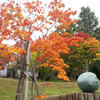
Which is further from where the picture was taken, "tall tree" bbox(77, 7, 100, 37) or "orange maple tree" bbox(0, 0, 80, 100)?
"tall tree" bbox(77, 7, 100, 37)

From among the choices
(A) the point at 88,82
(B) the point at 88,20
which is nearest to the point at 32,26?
(A) the point at 88,82

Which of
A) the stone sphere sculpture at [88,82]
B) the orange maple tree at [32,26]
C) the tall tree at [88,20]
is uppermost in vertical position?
the tall tree at [88,20]

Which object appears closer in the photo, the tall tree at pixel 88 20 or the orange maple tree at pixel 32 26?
the orange maple tree at pixel 32 26

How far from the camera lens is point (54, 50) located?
423cm

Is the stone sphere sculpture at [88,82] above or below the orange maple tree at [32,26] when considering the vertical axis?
below

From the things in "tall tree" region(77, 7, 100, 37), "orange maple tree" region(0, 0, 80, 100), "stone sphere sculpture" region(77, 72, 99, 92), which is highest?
"tall tree" region(77, 7, 100, 37)

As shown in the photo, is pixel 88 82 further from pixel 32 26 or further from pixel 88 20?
pixel 88 20

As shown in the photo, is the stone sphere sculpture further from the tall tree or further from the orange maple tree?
the tall tree

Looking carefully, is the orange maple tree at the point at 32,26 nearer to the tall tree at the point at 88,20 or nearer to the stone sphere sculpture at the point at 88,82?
the stone sphere sculpture at the point at 88,82

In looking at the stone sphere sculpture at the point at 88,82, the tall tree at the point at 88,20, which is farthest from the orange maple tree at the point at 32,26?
the tall tree at the point at 88,20

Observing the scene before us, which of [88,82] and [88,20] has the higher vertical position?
[88,20]

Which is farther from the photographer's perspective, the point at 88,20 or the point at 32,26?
the point at 88,20

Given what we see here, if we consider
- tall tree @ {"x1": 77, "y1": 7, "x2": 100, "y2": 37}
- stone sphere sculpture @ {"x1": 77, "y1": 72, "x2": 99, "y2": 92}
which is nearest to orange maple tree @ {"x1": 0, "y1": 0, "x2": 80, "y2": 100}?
stone sphere sculpture @ {"x1": 77, "y1": 72, "x2": 99, "y2": 92}

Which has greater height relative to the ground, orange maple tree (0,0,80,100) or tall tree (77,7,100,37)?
tall tree (77,7,100,37)
